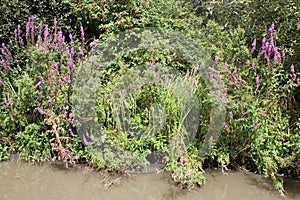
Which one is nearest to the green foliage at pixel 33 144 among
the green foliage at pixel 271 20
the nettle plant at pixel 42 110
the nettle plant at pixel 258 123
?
the nettle plant at pixel 42 110

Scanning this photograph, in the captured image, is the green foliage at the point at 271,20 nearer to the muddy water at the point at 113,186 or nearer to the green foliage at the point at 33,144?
the muddy water at the point at 113,186

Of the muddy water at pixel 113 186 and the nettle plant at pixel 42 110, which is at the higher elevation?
the nettle plant at pixel 42 110

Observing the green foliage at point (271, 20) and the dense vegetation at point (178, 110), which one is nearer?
the dense vegetation at point (178, 110)

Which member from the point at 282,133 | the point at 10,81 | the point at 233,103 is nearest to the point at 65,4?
the point at 10,81

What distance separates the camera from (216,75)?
12.5ft

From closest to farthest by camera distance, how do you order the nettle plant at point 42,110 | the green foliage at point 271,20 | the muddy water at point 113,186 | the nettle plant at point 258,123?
1. the muddy water at point 113,186
2. the nettle plant at point 258,123
3. the nettle plant at point 42,110
4. the green foliage at point 271,20

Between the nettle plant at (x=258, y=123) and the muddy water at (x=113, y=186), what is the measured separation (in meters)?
0.17

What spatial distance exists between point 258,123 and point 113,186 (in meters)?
1.52

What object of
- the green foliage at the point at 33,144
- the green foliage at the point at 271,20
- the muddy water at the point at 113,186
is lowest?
the muddy water at the point at 113,186

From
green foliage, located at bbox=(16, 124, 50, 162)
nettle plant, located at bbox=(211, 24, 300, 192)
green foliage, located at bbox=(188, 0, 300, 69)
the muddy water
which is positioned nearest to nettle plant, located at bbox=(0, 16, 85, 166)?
green foliage, located at bbox=(16, 124, 50, 162)

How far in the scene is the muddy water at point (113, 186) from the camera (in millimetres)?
3350

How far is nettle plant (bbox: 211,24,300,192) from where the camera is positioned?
3572mm

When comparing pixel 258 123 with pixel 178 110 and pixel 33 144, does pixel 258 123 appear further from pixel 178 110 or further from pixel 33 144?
pixel 33 144

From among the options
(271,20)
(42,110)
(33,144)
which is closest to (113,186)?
(33,144)
